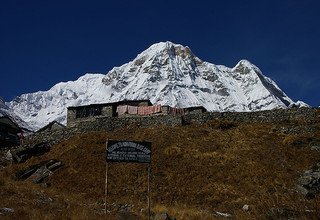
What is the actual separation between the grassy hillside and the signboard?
114 inches

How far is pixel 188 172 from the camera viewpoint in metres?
34.3

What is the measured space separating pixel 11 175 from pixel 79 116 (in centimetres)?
3008

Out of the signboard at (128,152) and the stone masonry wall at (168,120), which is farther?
the stone masonry wall at (168,120)

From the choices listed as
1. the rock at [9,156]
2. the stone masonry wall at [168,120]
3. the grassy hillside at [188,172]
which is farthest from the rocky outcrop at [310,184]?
the rock at [9,156]

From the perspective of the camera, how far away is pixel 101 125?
4847 cm

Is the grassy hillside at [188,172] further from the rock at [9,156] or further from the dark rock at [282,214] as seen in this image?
the dark rock at [282,214]

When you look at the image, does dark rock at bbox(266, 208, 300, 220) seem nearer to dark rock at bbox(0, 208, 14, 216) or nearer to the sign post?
the sign post

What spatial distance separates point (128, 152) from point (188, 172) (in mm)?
11736

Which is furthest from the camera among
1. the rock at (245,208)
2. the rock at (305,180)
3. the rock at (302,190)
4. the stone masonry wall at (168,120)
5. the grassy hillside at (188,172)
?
the stone masonry wall at (168,120)

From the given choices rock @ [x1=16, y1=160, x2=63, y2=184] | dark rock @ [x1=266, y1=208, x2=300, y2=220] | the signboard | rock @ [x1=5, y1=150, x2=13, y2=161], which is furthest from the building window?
dark rock @ [x1=266, y1=208, x2=300, y2=220]

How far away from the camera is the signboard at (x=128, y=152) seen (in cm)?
2366

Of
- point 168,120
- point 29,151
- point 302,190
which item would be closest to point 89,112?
point 168,120

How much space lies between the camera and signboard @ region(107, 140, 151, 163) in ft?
77.6

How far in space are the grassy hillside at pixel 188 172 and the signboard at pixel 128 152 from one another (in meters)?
2.90
